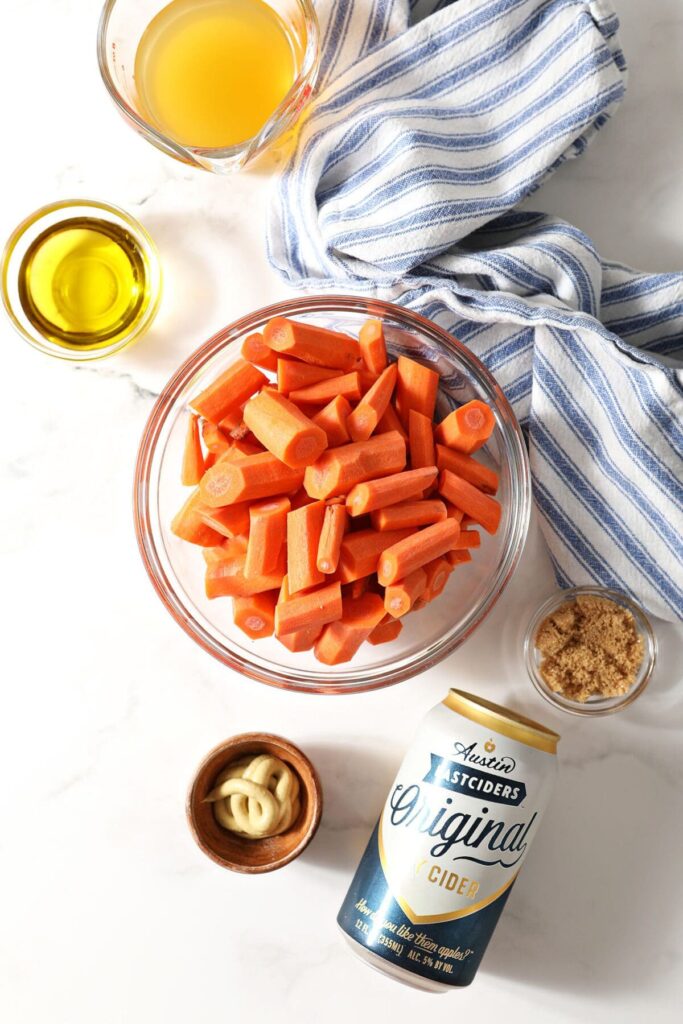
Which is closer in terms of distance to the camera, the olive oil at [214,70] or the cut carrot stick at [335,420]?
the cut carrot stick at [335,420]

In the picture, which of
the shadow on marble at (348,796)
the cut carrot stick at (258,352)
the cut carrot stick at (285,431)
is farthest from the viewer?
the shadow on marble at (348,796)

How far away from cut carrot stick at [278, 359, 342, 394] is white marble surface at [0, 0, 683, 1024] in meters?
0.26

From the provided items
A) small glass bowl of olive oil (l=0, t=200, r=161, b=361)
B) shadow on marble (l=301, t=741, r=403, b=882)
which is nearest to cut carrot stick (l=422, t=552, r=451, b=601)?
shadow on marble (l=301, t=741, r=403, b=882)

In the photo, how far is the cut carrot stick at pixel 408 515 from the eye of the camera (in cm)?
111

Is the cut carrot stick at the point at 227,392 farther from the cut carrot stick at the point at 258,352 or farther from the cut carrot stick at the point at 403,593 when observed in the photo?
the cut carrot stick at the point at 403,593

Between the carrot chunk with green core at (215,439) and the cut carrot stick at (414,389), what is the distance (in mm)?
226

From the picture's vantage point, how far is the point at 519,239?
1.32 metres

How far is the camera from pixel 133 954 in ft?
4.66

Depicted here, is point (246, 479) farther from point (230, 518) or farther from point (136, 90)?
point (136, 90)

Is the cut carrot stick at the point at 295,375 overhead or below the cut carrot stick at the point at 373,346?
below

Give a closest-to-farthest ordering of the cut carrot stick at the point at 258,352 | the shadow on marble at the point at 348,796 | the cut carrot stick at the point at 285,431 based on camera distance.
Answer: the cut carrot stick at the point at 285,431
the cut carrot stick at the point at 258,352
the shadow on marble at the point at 348,796

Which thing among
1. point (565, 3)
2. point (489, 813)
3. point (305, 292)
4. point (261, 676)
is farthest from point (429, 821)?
point (565, 3)

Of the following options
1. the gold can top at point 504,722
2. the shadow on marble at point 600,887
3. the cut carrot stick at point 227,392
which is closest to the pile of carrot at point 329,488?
the cut carrot stick at point 227,392

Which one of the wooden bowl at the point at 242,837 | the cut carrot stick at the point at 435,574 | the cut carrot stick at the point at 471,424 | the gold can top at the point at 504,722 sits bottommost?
the wooden bowl at the point at 242,837
